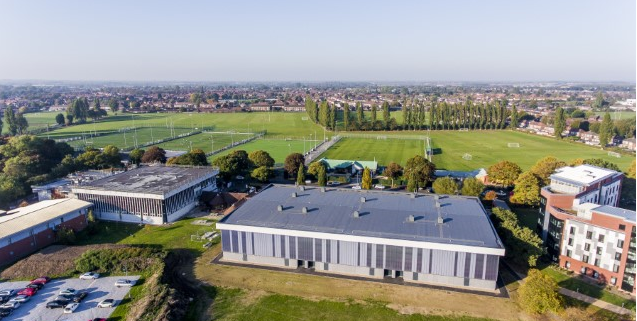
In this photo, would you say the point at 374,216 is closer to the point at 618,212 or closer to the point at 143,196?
the point at 618,212

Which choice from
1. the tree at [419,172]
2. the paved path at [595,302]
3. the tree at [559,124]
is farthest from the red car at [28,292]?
the tree at [559,124]

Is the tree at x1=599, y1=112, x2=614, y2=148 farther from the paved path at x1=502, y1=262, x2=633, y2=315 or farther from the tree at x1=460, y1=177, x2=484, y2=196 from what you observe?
the paved path at x1=502, y1=262, x2=633, y2=315

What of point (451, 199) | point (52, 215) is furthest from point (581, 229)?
point (52, 215)

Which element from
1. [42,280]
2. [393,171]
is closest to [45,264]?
[42,280]

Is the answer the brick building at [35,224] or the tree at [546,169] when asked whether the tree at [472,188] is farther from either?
the brick building at [35,224]

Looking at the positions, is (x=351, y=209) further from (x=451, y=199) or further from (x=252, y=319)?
(x=252, y=319)

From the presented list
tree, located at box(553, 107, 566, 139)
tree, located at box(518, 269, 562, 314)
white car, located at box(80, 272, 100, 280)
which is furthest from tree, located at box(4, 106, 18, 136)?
tree, located at box(553, 107, 566, 139)
